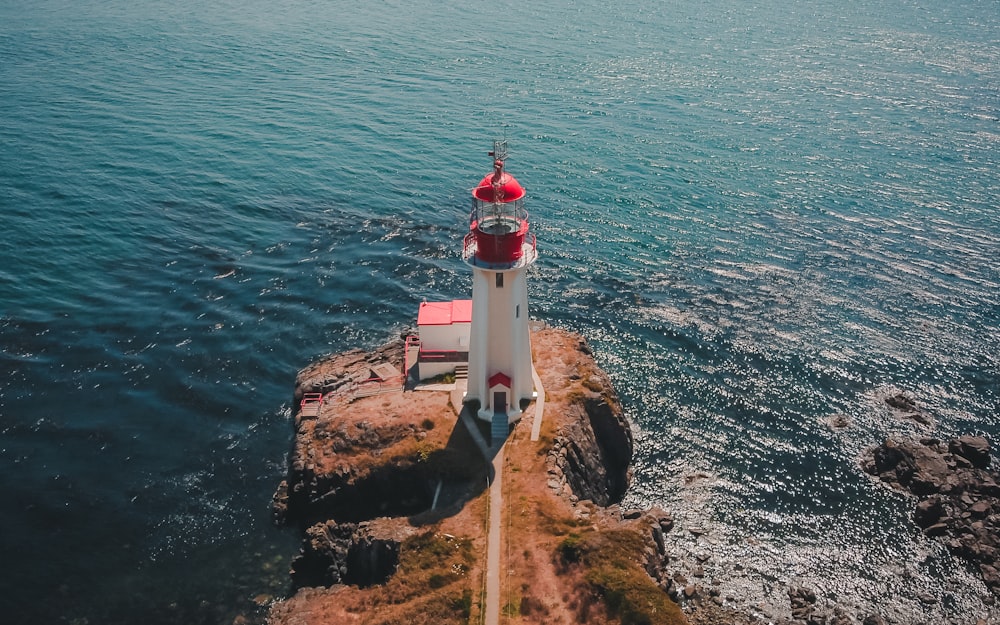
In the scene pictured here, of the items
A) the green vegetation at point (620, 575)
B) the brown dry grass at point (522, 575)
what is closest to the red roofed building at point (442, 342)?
the brown dry grass at point (522, 575)

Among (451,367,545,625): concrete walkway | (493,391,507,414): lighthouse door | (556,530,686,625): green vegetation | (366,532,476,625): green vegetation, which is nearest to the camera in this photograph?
(556,530,686,625): green vegetation

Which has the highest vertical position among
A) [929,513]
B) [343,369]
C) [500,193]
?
[500,193]

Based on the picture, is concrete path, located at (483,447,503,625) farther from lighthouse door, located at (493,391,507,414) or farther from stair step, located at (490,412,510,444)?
lighthouse door, located at (493,391,507,414)

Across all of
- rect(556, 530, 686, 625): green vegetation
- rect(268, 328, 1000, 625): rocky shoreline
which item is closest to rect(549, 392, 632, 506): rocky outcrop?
rect(268, 328, 1000, 625): rocky shoreline

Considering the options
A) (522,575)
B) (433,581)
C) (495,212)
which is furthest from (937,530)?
(495,212)

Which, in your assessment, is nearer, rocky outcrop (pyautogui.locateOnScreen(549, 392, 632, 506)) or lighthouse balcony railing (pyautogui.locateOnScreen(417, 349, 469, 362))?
rocky outcrop (pyautogui.locateOnScreen(549, 392, 632, 506))

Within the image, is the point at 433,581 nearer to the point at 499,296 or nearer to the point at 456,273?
the point at 499,296

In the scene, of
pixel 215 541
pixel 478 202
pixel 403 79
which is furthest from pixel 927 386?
pixel 403 79
